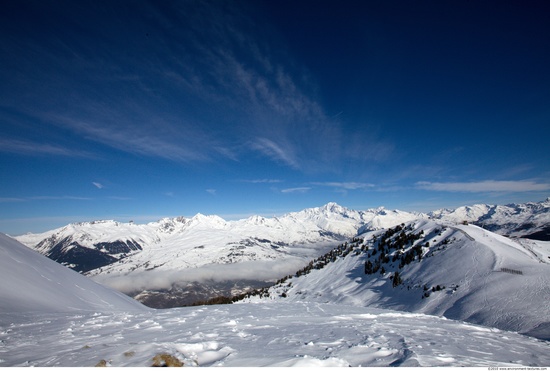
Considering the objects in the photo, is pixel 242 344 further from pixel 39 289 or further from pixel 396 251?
pixel 396 251

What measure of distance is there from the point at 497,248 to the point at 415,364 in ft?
132

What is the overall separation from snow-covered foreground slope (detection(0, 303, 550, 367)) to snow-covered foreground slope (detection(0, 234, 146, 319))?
2215 mm

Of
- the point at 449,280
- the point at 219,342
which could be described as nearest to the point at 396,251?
the point at 449,280

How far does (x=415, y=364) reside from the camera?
244 inches

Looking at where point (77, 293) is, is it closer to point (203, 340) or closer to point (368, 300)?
point (203, 340)

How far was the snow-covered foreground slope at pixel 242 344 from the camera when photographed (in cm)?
627

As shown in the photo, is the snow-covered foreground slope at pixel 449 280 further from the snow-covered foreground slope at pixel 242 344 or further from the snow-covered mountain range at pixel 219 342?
the snow-covered foreground slope at pixel 242 344

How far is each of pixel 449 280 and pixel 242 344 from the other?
33.1 m

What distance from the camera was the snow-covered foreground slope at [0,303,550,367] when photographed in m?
6.27

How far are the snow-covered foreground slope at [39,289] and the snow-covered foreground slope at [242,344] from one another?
87.2 inches

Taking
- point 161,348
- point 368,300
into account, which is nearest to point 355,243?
point 368,300

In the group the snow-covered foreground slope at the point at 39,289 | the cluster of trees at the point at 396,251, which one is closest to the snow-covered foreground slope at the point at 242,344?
the snow-covered foreground slope at the point at 39,289

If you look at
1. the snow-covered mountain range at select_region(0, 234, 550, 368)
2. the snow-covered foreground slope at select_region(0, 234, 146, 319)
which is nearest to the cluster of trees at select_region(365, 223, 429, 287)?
the snow-covered mountain range at select_region(0, 234, 550, 368)

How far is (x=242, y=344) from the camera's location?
25.5 feet
